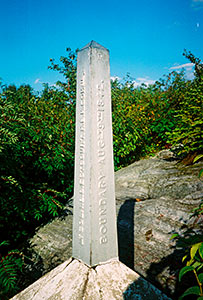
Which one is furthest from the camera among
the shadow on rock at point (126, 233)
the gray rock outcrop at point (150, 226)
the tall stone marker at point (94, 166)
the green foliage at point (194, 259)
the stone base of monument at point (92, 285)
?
the shadow on rock at point (126, 233)

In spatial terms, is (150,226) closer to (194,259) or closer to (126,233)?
(126,233)

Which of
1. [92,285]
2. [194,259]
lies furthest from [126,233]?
[194,259]

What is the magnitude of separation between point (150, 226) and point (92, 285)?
1.74 meters

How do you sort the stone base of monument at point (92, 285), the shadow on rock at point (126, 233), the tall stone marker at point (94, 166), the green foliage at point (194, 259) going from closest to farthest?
1. the green foliage at point (194, 259)
2. the stone base of monument at point (92, 285)
3. the tall stone marker at point (94, 166)
4. the shadow on rock at point (126, 233)

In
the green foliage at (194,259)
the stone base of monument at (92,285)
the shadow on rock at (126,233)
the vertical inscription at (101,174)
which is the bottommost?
the shadow on rock at (126,233)

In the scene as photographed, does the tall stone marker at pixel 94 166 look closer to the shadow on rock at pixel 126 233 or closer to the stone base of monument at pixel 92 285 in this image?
the stone base of monument at pixel 92 285

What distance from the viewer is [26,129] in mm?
2658

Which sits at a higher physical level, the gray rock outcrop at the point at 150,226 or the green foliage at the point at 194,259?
the green foliage at the point at 194,259

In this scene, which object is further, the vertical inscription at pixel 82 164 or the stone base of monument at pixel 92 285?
the vertical inscription at pixel 82 164

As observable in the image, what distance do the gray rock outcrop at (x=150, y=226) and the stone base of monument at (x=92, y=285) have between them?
2.37 ft

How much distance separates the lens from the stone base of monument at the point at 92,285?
1.25 metres

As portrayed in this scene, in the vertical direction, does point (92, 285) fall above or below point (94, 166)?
below

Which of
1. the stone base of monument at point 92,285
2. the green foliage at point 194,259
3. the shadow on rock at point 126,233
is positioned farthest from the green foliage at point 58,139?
the shadow on rock at point 126,233

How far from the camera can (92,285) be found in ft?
4.34
